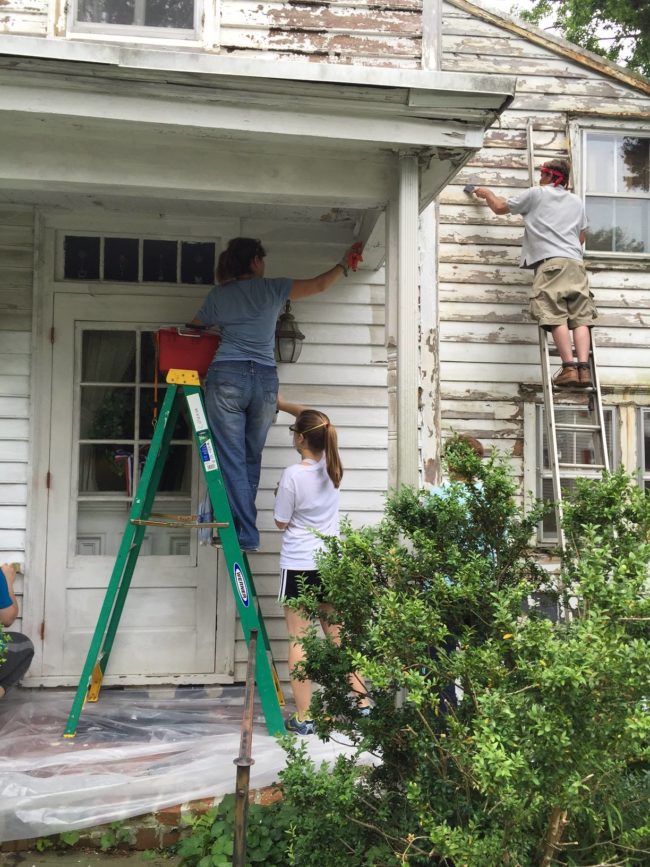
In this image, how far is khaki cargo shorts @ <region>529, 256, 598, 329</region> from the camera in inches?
232

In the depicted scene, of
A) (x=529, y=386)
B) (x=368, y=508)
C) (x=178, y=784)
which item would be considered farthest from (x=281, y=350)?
(x=178, y=784)

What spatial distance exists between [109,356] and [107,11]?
199 centimetres

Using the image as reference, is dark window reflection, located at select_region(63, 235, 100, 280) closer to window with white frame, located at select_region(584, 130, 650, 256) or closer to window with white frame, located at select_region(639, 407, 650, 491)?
window with white frame, located at select_region(584, 130, 650, 256)

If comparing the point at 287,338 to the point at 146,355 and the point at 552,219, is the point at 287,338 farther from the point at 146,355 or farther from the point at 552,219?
the point at 552,219

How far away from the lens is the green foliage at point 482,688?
245 centimetres

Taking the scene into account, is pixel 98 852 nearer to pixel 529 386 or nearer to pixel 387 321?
pixel 387 321

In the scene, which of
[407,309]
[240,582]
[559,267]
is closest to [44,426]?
[240,582]

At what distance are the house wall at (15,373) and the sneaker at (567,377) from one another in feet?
11.4

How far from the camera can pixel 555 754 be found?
2.40m

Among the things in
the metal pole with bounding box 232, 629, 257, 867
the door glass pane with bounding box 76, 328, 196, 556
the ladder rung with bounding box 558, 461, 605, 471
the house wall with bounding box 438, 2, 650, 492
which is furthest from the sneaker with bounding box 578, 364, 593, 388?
the metal pole with bounding box 232, 629, 257, 867

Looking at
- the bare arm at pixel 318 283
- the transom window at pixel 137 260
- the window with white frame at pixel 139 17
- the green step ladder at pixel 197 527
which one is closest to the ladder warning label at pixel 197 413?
the green step ladder at pixel 197 527

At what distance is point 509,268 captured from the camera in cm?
652

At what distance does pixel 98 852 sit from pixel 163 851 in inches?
10.5

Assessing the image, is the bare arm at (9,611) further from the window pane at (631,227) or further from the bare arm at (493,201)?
the window pane at (631,227)
